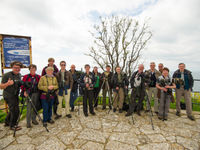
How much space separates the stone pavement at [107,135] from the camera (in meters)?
3.05

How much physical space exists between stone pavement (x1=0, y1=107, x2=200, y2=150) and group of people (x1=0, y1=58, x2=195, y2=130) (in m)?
0.43

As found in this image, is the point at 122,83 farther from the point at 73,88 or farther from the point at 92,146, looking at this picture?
the point at 92,146

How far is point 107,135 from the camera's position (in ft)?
11.8

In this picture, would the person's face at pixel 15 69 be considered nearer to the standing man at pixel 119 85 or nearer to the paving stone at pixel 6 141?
the paving stone at pixel 6 141

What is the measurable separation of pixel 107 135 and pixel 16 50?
541 cm

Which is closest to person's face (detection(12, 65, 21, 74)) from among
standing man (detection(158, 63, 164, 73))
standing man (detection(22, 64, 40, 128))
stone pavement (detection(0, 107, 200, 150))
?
standing man (detection(22, 64, 40, 128))

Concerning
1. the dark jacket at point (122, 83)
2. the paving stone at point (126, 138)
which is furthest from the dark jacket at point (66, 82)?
the paving stone at point (126, 138)

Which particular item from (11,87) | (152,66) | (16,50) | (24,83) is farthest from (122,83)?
(16,50)

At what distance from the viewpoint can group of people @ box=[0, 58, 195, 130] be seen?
3.86 m

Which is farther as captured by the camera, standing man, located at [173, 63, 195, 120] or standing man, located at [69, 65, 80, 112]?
standing man, located at [69, 65, 80, 112]

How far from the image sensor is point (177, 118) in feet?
16.0

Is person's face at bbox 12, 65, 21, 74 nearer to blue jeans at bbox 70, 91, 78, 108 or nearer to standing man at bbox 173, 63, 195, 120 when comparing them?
blue jeans at bbox 70, 91, 78, 108

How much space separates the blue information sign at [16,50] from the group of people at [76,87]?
1564mm

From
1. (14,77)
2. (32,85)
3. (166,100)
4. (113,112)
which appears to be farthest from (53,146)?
(166,100)
